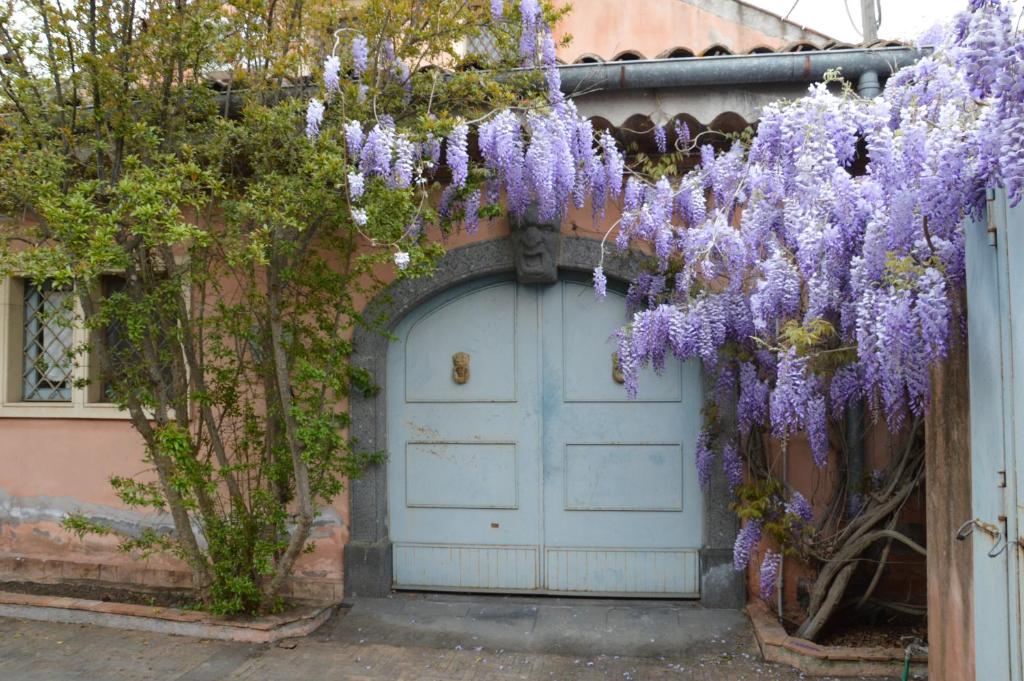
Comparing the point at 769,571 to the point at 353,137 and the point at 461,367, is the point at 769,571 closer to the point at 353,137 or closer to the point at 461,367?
the point at 461,367

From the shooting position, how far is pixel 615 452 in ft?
20.7

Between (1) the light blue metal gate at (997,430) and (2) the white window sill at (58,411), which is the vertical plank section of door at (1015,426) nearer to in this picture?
(1) the light blue metal gate at (997,430)

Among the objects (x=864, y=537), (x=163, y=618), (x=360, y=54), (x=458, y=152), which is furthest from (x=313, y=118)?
(x=864, y=537)

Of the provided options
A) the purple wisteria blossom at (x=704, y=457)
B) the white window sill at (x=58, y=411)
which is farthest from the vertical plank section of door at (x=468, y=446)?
the white window sill at (x=58, y=411)

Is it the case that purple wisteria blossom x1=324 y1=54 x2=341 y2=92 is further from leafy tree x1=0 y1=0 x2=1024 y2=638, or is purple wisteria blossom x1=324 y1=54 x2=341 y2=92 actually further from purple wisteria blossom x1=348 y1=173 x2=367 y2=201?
purple wisteria blossom x1=348 y1=173 x2=367 y2=201

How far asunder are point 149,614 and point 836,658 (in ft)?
13.7

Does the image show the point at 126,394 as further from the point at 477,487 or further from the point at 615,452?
the point at 615,452

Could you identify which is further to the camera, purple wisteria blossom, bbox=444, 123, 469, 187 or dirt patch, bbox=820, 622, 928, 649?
dirt patch, bbox=820, 622, 928, 649

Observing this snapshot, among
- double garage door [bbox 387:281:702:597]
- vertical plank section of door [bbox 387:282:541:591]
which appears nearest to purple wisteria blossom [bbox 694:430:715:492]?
double garage door [bbox 387:281:702:597]

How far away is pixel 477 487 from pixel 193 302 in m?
2.32

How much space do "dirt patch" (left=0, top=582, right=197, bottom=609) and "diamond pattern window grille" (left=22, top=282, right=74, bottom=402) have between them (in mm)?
1425

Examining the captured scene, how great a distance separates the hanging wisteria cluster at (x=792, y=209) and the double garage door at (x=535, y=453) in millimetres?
378

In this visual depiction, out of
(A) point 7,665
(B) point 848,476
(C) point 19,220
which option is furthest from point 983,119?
(A) point 7,665

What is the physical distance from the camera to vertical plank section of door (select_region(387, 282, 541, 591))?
6375 mm
